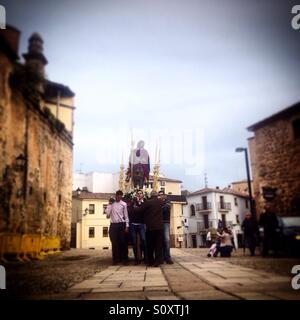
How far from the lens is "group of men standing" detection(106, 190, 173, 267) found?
5000 millimetres

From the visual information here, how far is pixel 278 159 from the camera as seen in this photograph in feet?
15.1

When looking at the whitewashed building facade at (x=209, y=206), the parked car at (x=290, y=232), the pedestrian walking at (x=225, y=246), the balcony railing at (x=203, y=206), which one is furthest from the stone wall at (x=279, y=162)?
the pedestrian walking at (x=225, y=246)

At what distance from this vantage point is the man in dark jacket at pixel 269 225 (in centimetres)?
493

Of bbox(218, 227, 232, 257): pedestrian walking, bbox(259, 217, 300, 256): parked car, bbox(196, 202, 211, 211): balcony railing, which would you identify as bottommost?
bbox(218, 227, 232, 257): pedestrian walking

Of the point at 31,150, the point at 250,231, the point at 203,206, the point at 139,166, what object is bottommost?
the point at 250,231

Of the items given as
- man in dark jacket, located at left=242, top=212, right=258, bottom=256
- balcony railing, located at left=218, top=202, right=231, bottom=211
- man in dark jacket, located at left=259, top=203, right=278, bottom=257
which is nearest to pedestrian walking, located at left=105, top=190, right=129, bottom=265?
balcony railing, located at left=218, top=202, right=231, bottom=211

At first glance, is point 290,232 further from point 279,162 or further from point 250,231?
point 250,231

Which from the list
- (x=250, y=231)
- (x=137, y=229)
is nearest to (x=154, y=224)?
(x=137, y=229)

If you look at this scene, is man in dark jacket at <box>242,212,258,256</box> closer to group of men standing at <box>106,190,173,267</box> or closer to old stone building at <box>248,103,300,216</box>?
old stone building at <box>248,103,300,216</box>

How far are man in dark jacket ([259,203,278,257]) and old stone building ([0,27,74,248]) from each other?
4.15m

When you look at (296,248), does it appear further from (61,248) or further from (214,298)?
(61,248)

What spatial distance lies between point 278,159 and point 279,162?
9 cm
